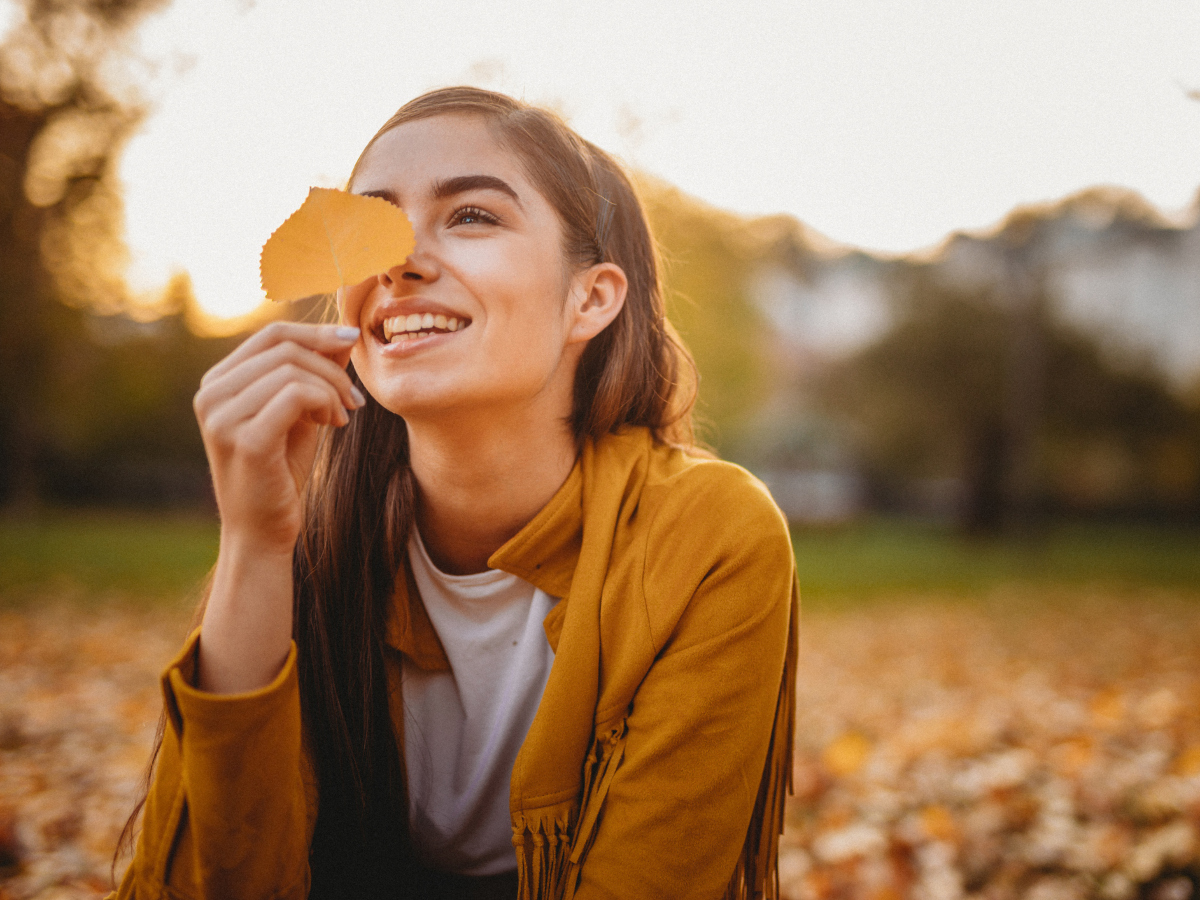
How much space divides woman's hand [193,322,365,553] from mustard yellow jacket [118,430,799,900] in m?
0.29

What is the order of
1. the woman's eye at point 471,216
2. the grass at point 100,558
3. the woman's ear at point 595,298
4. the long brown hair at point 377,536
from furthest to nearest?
the grass at point 100,558, the woman's ear at point 595,298, the long brown hair at point 377,536, the woman's eye at point 471,216

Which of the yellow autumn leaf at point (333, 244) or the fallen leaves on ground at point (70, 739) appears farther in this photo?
the fallen leaves on ground at point (70, 739)

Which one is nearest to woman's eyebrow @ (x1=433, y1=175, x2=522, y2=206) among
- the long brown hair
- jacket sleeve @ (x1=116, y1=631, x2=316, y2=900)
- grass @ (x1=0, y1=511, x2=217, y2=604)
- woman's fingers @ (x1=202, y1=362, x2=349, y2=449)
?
the long brown hair

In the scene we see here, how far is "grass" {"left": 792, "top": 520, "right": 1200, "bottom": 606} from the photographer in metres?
12.0

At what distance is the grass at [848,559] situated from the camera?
1012 cm

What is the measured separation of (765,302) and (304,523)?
59.5 feet

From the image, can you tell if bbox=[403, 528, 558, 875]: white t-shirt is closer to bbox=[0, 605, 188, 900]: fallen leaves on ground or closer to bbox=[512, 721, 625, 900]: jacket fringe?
bbox=[512, 721, 625, 900]: jacket fringe

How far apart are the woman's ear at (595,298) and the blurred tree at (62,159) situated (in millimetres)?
9162

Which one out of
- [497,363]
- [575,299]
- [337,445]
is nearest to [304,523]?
[337,445]

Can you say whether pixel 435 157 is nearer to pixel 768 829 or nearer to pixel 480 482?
pixel 480 482

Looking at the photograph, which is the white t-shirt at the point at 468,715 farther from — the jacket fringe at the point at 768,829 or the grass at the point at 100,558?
the grass at the point at 100,558

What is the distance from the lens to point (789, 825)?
3264mm

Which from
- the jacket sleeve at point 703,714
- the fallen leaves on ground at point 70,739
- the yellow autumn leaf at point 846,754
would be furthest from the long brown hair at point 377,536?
the yellow autumn leaf at point 846,754

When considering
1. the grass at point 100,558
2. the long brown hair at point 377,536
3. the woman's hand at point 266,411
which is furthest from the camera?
the grass at point 100,558
